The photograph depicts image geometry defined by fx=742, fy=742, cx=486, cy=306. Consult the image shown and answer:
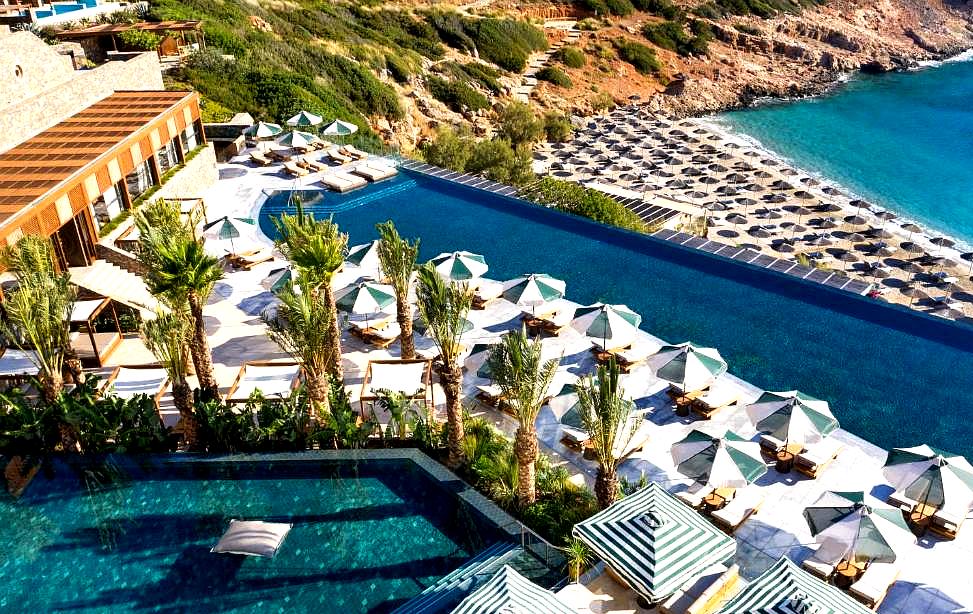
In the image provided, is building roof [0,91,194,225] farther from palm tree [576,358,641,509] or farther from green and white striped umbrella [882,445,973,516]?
green and white striped umbrella [882,445,973,516]

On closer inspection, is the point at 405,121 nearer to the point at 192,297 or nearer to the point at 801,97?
the point at 192,297

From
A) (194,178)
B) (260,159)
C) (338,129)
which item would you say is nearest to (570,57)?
(338,129)

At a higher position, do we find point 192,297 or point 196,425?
point 192,297

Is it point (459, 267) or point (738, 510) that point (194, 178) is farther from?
point (738, 510)

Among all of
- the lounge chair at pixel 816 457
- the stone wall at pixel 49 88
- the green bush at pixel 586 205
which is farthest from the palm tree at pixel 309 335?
the green bush at pixel 586 205

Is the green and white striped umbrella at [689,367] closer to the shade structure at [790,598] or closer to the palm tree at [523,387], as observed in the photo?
the palm tree at [523,387]

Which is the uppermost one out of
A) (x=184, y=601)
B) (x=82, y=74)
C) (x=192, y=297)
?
(x=82, y=74)

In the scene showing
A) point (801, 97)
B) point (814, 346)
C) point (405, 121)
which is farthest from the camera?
point (801, 97)

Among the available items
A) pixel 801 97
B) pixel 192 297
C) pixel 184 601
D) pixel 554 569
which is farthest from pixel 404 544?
pixel 801 97
